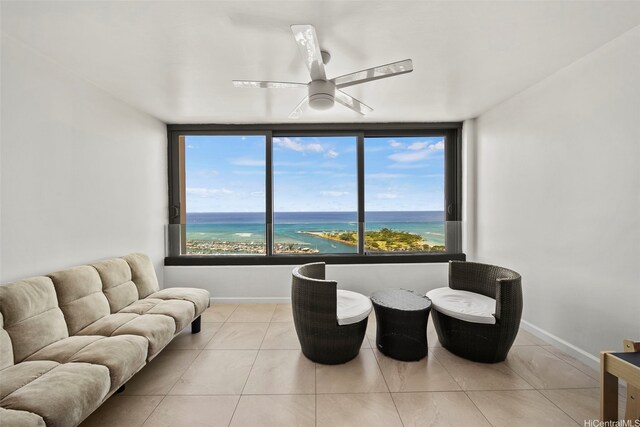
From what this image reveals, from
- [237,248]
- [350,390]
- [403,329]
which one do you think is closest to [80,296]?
[237,248]

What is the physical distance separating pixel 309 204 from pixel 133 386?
304 centimetres

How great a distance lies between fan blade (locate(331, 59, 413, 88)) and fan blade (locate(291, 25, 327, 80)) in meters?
0.17

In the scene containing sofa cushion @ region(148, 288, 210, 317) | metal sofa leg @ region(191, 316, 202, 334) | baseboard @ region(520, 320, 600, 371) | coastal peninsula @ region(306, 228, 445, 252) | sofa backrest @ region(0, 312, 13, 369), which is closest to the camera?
sofa backrest @ region(0, 312, 13, 369)

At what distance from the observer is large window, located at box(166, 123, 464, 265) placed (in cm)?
393

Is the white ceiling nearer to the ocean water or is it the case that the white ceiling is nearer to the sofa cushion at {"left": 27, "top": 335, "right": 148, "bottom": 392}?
the ocean water

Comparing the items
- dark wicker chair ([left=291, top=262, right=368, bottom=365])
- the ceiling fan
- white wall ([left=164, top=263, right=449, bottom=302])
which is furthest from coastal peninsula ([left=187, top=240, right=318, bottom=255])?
the ceiling fan

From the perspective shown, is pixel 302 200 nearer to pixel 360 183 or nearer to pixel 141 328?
pixel 360 183

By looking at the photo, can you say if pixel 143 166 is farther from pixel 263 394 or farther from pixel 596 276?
pixel 596 276

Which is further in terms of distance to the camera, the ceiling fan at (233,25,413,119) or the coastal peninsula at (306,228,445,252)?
the coastal peninsula at (306,228,445,252)

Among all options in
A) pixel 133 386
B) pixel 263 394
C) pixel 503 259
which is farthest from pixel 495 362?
pixel 133 386

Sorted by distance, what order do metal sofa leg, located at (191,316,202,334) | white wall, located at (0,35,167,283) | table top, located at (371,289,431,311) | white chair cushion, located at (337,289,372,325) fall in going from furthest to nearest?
1. metal sofa leg, located at (191,316,202,334)
2. table top, located at (371,289,431,311)
3. white chair cushion, located at (337,289,372,325)
4. white wall, located at (0,35,167,283)

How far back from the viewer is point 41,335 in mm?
1812

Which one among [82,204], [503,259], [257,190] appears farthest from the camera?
[257,190]

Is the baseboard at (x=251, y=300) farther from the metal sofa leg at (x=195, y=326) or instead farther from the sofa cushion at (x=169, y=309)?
the sofa cushion at (x=169, y=309)
